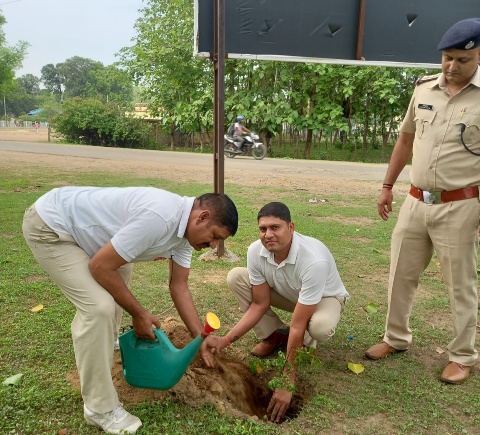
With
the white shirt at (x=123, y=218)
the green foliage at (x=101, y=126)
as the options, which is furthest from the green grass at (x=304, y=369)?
the green foliage at (x=101, y=126)

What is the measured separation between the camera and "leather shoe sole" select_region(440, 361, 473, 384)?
3023mm

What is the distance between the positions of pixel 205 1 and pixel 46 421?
3.78m

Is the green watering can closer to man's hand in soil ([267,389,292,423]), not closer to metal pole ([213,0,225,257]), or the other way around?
man's hand in soil ([267,389,292,423])

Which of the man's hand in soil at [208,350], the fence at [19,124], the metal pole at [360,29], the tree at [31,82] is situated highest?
the tree at [31,82]

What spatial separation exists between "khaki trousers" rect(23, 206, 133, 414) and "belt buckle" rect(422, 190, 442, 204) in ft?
6.42

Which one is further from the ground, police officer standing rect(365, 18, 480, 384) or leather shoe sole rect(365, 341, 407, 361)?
police officer standing rect(365, 18, 480, 384)

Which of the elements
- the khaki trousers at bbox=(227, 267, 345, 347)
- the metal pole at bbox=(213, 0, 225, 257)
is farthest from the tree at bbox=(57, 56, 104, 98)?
the khaki trousers at bbox=(227, 267, 345, 347)

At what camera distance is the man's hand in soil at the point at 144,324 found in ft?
7.96

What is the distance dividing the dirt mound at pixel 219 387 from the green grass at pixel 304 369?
64mm

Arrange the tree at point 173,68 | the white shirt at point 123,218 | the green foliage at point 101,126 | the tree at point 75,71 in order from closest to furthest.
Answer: the white shirt at point 123,218
the tree at point 173,68
the green foliage at point 101,126
the tree at point 75,71

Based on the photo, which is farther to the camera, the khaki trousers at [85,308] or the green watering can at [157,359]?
the green watering can at [157,359]

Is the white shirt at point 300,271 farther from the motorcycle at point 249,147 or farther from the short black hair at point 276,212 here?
the motorcycle at point 249,147

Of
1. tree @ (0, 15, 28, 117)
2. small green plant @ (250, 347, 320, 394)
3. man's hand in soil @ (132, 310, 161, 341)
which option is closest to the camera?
man's hand in soil @ (132, 310, 161, 341)

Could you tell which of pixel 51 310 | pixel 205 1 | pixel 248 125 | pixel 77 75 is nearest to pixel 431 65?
pixel 205 1
